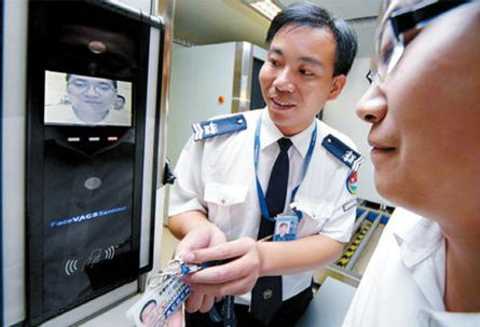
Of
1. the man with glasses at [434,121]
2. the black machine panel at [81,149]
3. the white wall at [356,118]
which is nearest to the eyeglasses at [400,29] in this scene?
the man with glasses at [434,121]

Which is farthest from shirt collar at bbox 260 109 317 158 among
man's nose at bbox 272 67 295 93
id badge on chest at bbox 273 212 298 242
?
id badge on chest at bbox 273 212 298 242

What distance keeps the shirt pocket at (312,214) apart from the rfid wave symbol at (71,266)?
2.19 ft

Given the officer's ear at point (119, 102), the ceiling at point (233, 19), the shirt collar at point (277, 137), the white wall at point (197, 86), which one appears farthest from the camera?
the white wall at point (197, 86)

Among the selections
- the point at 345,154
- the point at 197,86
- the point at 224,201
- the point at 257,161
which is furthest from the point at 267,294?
the point at 197,86

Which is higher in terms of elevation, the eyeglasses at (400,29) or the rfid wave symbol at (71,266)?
the eyeglasses at (400,29)

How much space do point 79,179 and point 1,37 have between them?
0.27 meters

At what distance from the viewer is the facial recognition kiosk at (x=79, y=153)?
47 centimetres

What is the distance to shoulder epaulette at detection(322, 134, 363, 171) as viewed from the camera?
1.06 metres

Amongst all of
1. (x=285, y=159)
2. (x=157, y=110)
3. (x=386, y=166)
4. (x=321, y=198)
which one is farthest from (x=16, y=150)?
(x=321, y=198)

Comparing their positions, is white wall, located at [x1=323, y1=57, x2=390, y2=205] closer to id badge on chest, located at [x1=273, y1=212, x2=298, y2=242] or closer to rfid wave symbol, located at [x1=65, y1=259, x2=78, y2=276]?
id badge on chest, located at [x1=273, y1=212, x2=298, y2=242]

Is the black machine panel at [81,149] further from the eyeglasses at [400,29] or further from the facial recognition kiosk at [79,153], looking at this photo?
the eyeglasses at [400,29]

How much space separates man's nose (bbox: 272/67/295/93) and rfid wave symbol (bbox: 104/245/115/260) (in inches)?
28.0

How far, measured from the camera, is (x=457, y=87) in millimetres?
288

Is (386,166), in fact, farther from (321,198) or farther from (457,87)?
(321,198)
